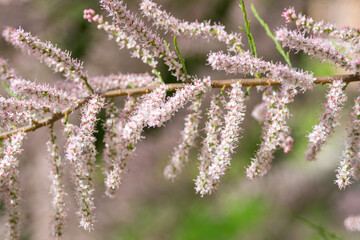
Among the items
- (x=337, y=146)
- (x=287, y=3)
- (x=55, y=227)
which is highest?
(x=287, y=3)

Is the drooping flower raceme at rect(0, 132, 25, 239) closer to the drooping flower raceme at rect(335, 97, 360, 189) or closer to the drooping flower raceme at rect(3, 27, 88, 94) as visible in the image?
the drooping flower raceme at rect(3, 27, 88, 94)

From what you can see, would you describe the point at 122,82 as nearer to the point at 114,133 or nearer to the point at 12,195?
the point at 114,133

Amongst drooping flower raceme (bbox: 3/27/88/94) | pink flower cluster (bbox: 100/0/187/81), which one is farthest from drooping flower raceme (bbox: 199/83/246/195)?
drooping flower raceme (bbox: 3/27/88/94)

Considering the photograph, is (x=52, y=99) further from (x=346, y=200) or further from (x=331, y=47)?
(x=346, y=200)

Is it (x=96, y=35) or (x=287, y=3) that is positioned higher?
(x=287, y=3)

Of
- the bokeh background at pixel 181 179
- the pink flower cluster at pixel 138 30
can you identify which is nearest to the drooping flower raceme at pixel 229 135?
the pink flower cluster at pixel 138 30

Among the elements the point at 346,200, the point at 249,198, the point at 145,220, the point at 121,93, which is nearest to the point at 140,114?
the point at 121,93

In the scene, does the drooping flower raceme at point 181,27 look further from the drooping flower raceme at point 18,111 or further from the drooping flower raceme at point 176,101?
the drooping flower raceme at point 18,111
